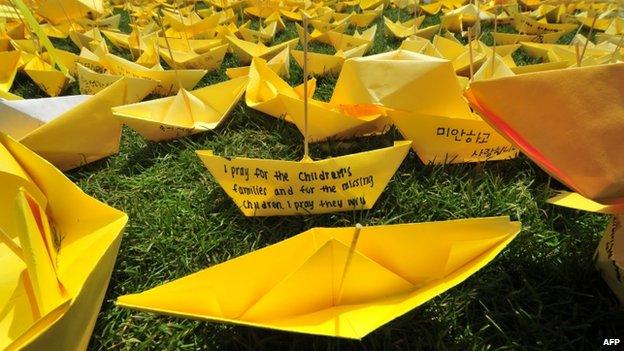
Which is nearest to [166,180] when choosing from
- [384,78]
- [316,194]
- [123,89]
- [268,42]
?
[123,89]

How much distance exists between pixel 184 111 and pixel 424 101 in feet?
2.13

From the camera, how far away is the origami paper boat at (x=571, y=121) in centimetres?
57

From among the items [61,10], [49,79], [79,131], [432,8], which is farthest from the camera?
[432,8]

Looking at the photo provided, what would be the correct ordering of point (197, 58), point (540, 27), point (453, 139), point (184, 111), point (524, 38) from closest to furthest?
point (453, 139)
point (184, 111)
point (197, 58)
point (524, 38)
point (540, 27)

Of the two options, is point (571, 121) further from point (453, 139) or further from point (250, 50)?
point (250, 50)

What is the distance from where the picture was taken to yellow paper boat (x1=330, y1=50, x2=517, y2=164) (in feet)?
2.92

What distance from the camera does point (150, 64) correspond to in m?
1.66

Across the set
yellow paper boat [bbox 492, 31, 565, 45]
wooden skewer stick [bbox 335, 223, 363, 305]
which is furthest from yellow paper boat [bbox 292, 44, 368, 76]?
wooden skewer stick [bbox 335, 223, 363, 305]

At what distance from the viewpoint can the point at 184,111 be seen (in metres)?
1.20

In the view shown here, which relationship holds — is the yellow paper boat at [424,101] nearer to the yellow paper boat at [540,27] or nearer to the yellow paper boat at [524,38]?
the yellow paper boat at [524,38]

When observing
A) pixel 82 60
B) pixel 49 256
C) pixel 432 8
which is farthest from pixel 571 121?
pixel 432 8

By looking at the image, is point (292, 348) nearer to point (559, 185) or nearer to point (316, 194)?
point (316, 194)

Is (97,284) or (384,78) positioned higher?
(384,78)

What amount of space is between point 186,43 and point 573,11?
211cm
